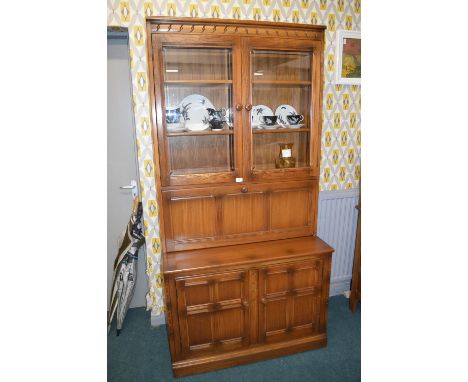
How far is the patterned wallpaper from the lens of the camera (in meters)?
1.83

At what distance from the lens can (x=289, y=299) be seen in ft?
6.27

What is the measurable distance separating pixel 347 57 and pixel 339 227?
4.41 feet

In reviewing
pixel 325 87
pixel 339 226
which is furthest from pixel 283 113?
pixel 339 226

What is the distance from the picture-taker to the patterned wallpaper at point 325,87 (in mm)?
1834

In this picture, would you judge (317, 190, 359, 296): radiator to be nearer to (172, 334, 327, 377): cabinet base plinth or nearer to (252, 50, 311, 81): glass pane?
(172, 334, 327, 377): cabinet base plinth

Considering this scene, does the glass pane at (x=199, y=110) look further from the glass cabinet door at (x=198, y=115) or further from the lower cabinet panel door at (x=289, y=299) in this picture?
the lower cabinet panel door at (x=289, y=299)

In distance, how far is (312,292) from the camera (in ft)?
6.38

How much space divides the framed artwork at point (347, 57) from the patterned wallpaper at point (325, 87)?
41 millimetres

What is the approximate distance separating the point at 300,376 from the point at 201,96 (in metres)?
1.85

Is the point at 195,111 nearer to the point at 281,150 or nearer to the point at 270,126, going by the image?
the point at 270,126

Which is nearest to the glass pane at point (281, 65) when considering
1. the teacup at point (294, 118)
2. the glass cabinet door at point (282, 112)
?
the glass cabinet door at point (282, 112)

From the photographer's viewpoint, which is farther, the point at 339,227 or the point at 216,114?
the point at 339,227
